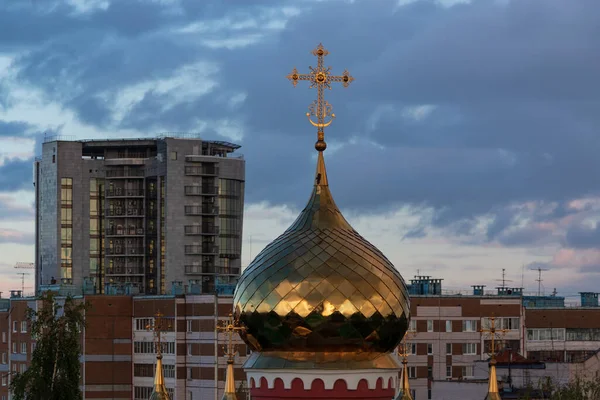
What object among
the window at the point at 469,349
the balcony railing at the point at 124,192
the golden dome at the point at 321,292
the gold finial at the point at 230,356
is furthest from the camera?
the balcony railing at the point at 124,192

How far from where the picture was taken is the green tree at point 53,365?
39.0m

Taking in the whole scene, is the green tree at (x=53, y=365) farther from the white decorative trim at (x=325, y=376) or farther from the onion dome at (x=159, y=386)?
the white decorative trim at (x=325, y=376)

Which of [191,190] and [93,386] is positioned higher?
[191,190]

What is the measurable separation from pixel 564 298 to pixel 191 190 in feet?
75.7

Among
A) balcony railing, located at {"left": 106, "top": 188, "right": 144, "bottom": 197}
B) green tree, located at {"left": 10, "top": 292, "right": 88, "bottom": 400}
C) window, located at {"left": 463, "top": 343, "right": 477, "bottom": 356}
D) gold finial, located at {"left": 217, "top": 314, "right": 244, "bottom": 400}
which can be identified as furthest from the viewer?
balcony railing, located at {"left": 106, "top": 188, "right": 144, "bottom": 197}

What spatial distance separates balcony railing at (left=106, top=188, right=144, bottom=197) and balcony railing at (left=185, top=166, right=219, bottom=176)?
4.87 metres

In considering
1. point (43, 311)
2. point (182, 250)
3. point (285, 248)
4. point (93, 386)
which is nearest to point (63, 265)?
point (182, 250)

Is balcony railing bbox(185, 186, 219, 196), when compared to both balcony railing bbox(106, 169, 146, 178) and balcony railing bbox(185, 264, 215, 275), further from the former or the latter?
→ balcony railing bbox(185, 264, 215, 275)

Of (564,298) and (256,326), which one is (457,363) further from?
(256,326)

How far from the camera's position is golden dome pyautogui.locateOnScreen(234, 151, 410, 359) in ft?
73.0

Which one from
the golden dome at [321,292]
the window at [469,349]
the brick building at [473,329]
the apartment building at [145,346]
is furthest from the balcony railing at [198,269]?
the golden dome at [321,292]

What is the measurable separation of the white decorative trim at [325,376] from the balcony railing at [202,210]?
7434cm

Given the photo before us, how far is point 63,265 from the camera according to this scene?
328ft

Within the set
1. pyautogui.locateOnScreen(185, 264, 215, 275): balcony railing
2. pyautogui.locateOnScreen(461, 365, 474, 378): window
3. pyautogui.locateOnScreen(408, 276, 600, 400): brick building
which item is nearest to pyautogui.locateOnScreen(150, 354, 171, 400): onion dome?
pyautogui.locateOnScreen(408, 276, 600, 400): brick building
